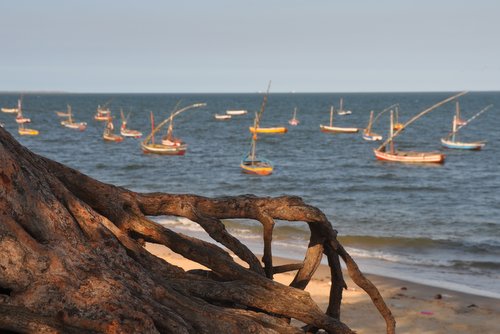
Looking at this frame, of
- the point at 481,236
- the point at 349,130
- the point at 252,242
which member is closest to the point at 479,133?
the point at 349,130

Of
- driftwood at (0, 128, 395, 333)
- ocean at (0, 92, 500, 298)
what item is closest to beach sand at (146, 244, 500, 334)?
ocean at (0, 92, 500, 298)

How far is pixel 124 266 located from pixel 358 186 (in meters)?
39.0

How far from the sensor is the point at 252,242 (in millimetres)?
25000

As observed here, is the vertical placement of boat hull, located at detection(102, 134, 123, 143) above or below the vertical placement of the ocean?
below

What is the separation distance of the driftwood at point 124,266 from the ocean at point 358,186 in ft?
39.7

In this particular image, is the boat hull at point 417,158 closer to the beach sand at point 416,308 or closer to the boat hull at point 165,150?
the boat hull at point 165,150

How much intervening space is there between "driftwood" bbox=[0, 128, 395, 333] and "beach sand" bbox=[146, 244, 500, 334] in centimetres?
687

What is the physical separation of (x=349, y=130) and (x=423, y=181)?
51.4 m

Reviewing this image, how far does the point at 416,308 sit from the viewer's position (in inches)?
650

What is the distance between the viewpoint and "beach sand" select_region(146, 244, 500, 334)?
14961mm

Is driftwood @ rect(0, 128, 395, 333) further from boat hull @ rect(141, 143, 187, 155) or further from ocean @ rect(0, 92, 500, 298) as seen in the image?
boat hull @ rect(141, 143, 187, 155)

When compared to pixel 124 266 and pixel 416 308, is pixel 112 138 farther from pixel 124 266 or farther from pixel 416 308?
pixel 124 266

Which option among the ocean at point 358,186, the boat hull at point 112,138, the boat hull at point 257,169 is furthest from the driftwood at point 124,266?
the boat hull at point 112,138

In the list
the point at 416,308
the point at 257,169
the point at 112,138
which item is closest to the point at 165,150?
the point at 257,169
